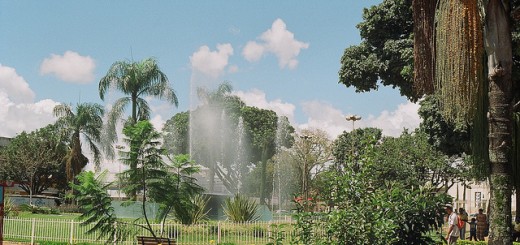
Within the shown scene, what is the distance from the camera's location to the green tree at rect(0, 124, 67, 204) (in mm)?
62406

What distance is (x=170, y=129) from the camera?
73.1m

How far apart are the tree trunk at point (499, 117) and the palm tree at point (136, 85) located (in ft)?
104

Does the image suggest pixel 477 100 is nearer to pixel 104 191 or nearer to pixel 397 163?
pixel 104 191

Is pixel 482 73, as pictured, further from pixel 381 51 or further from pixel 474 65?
pixel 381 51

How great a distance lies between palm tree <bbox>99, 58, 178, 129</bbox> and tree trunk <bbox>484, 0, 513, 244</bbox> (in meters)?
31.8

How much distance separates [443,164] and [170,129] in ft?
109

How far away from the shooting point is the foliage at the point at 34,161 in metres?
62.4

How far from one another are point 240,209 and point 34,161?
43.8m

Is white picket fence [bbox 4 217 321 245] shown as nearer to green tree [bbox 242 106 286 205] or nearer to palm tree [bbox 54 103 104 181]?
palm tree [bbox 54 103 104 181]

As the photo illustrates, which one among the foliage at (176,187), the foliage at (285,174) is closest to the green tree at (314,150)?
the foliage at (285,174)

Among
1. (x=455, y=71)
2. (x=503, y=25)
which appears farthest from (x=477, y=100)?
(x=503, y=25)

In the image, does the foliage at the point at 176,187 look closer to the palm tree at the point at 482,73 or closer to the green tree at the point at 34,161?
the palm tree at the point at 482,73

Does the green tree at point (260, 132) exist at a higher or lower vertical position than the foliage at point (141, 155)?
higher

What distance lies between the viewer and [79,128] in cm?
4969
